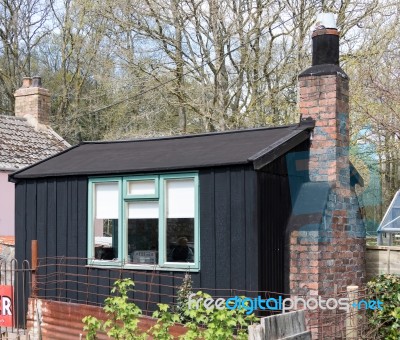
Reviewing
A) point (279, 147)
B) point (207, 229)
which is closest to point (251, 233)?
point (207, 229)


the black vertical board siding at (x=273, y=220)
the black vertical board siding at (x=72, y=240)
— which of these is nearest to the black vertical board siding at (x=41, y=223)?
the black vertical board siding at (x=72, y=240)

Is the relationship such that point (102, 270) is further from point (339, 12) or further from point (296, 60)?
point (339, 12)

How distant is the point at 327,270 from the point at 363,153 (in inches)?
597

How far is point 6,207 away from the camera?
61.0ft

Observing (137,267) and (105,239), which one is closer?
(137,267)

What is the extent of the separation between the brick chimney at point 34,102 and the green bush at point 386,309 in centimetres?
1500

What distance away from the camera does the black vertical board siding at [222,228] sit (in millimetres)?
9500

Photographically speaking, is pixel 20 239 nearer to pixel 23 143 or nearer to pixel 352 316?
pixel 352 316

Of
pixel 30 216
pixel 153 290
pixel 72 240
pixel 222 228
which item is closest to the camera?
pixel 222 228

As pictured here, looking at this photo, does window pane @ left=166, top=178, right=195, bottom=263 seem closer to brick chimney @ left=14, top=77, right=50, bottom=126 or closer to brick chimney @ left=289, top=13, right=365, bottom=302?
brick chimney @ left=289, top=13, right=365, bottom=302

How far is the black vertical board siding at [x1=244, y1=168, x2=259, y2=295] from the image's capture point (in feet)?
30.3

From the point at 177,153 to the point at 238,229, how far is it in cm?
185

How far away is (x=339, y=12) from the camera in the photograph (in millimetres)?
22578

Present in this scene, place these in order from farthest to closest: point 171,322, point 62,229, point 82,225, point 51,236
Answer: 1. point 51,236
2. point 62,229
3. point 82,225
4. point 171,322
